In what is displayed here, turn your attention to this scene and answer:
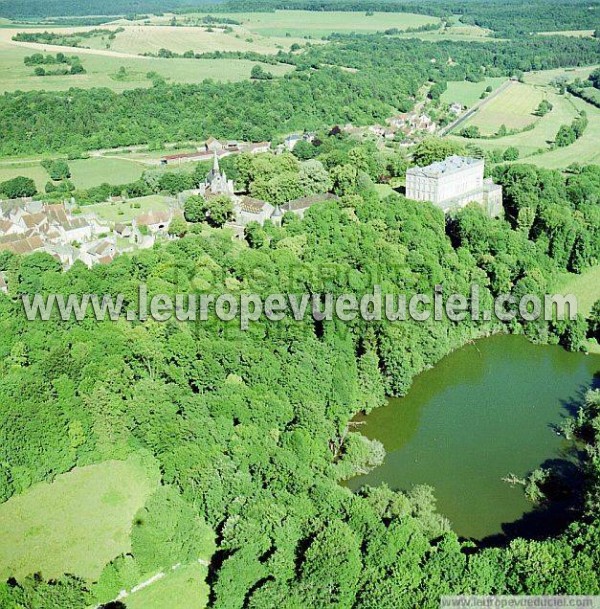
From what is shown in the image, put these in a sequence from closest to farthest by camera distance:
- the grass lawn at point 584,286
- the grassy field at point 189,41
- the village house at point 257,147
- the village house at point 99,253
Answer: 1. the grass lawn at point 584,286
2. the village house at point 99,253
3. the village house at point 257,147
4. the grassy field at point 189,41

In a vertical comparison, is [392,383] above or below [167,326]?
below

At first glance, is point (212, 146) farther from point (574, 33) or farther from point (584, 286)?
point (574, 33)

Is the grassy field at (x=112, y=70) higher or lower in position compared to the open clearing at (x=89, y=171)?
higher

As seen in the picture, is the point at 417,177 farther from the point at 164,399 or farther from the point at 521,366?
the point at 164,399

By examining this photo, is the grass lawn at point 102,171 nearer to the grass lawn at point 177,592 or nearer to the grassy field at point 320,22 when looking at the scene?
the grass lawn at point 177,592

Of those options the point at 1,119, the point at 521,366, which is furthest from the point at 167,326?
the point at 1,119

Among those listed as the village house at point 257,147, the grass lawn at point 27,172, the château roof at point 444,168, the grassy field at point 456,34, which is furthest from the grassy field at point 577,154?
the grassy field at point 456,34

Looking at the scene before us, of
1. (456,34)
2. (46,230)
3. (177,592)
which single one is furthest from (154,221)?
(456,34)
